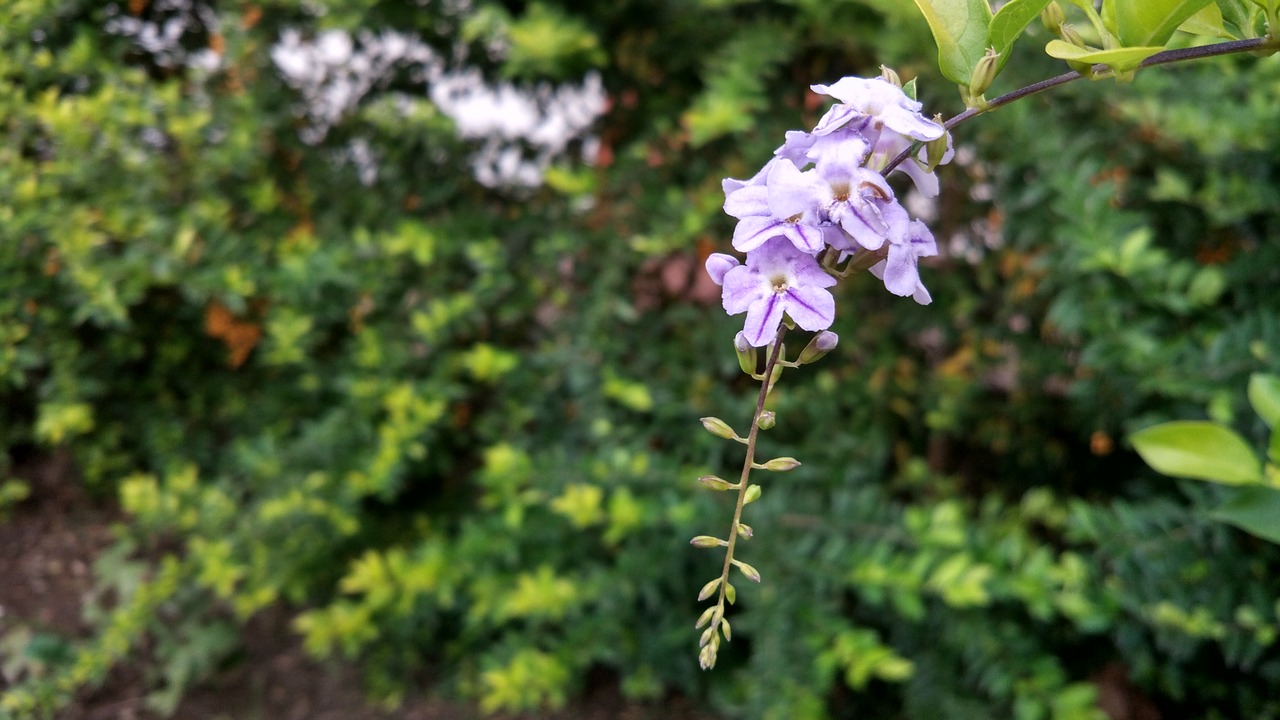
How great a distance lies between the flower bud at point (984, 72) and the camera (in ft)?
2.01

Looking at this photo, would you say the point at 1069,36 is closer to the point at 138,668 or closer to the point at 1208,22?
the point at 1208,22

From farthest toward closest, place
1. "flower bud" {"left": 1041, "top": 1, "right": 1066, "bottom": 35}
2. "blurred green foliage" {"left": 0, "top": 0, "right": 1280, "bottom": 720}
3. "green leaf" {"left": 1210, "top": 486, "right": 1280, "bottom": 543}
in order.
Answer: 1. "blurred green foliage" {"left": 0, "top": 0, "right": 1280, "bottom": 720}
2. "green leaf" {"left": 1210, "top": 486, "right": 1280, "bottom": 543}
3. "flower bud" {"left": 1041, "top": 1, "right": 1066, "bottom": 35}

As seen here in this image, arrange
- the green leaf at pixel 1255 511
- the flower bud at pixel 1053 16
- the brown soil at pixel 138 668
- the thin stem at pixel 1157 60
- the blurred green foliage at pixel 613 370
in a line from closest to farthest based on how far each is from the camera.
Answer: the thin stem at pixel 1157 60 → the flower bud at pixel 1053 16 → the green leaf at pixel 1255 511 → the blurred green foliage at pixel 613 370 → the brown soil at pixel 138 668

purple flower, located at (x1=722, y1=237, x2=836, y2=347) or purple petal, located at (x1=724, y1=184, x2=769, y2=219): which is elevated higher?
purple petal, located at (x1=724, y1=184, x2=769, y2=219)

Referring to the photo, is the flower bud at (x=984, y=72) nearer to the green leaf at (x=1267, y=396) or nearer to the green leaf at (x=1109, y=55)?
the green leaf at (x=1109, y=55)

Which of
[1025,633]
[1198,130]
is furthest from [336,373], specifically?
[1198,130]

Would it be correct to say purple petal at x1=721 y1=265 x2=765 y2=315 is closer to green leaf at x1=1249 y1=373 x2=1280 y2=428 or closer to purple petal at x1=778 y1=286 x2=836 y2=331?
purple petal at x1=778 y1=286 x2=836 y2=331

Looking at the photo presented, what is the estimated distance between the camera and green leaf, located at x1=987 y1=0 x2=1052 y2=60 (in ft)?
1.95

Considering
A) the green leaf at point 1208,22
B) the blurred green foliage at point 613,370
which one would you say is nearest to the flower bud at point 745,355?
the green leaf at point 1208,22

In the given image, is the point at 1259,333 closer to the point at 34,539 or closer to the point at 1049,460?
the point at 1049,460

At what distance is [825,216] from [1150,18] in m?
0.25

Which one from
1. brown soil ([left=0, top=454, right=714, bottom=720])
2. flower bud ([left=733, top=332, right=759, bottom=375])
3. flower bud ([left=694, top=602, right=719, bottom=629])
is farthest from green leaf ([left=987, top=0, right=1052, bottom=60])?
brown soil ([left=0, top=454, right=714, bottom=720])

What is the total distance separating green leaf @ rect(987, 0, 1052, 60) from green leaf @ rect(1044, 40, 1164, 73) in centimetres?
2

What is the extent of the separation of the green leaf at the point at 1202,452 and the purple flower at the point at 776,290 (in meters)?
0.52
